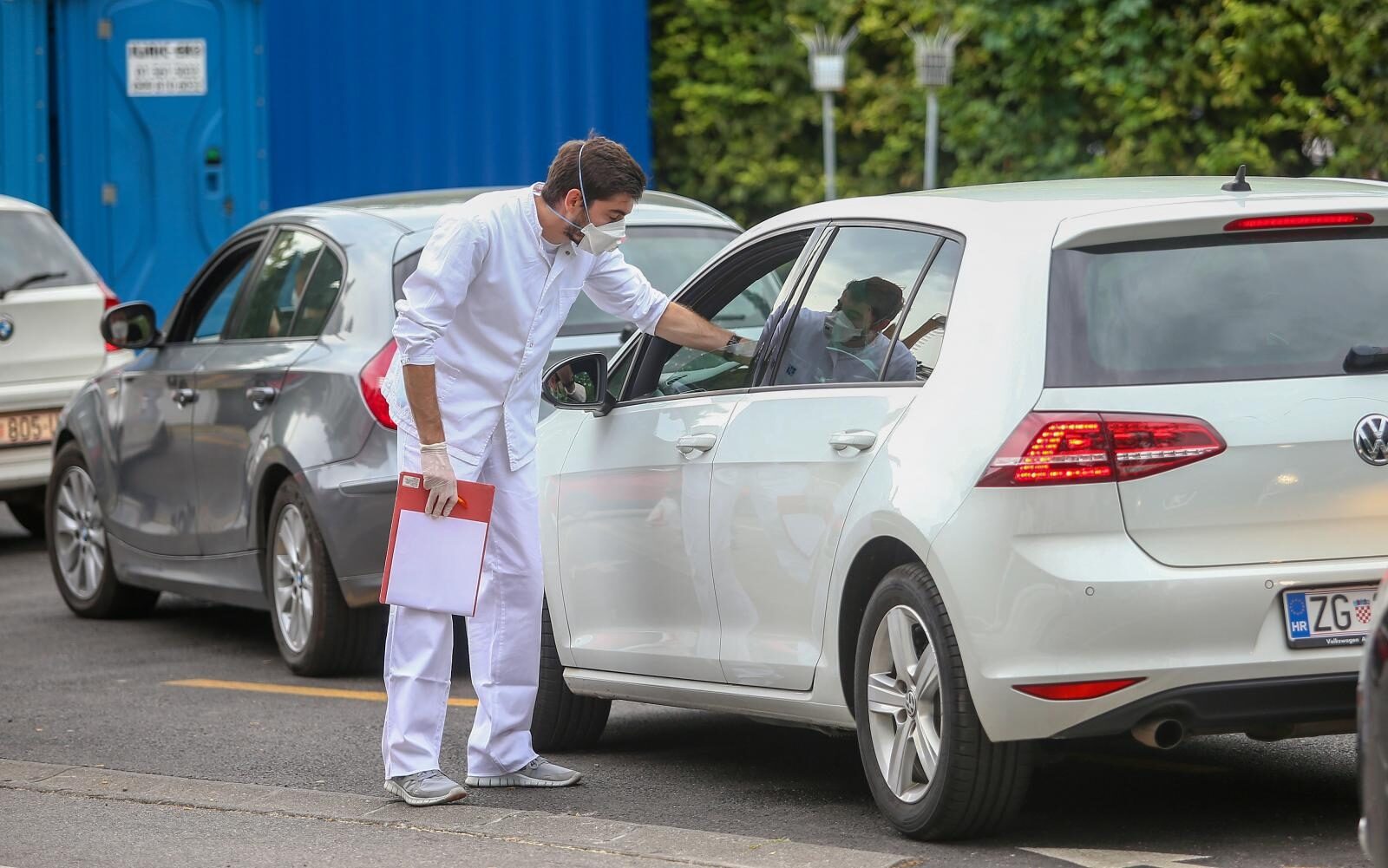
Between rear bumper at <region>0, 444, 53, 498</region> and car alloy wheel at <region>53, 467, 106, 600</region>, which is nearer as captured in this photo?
car alloy wheel at <region>53, 467, 106, 600</region>

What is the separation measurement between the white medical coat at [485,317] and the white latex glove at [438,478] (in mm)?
88

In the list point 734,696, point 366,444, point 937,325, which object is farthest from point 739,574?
point 366,444

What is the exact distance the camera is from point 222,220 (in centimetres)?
1714

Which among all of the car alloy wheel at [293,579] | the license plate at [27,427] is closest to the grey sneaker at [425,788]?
the car alloy wheel at [293,579]

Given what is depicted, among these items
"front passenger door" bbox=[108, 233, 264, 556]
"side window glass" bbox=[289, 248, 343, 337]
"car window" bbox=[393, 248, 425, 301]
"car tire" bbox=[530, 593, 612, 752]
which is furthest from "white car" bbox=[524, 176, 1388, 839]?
"front passenger door" bbox=[108, 233, 264, 556]

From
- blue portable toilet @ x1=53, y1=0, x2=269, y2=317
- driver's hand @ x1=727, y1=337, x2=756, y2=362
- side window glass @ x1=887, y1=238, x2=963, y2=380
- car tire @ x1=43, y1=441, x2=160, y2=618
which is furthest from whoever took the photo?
blue portable toilet @ x1=53, y1=0, x2=269, y2=317

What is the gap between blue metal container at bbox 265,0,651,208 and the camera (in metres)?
17.4

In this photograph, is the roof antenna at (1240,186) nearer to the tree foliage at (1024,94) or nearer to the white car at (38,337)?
the white car at (38,337)

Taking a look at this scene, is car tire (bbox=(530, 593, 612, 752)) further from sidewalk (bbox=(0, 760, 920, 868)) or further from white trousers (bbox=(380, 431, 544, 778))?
sidewalk (bbox=(0, 760, 920, 868))

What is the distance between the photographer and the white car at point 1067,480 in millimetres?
4645

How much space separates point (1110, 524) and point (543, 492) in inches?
92.4

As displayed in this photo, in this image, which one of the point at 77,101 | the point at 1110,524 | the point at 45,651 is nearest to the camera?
the point at 1110,524

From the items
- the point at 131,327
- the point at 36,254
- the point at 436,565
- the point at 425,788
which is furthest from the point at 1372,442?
the point at 36,254

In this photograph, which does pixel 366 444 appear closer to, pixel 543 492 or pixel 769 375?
pixel 543 492
